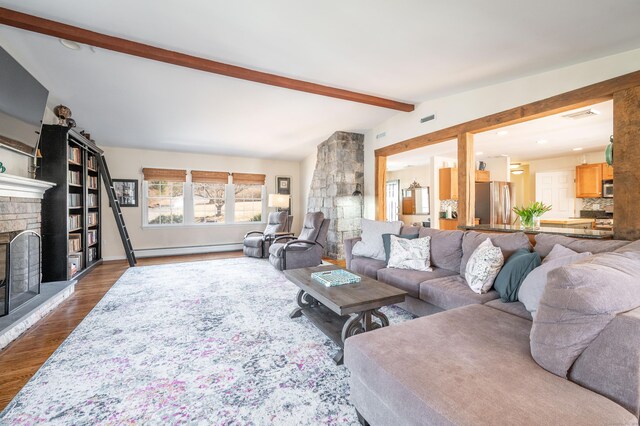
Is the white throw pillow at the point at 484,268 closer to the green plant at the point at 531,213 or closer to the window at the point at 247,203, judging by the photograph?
the green plant at the point at 531,213

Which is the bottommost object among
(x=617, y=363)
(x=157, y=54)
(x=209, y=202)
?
(x=617, y=363)

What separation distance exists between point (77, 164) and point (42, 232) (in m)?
1.37

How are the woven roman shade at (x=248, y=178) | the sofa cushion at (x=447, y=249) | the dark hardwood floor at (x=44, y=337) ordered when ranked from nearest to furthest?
1. the dark hardwood floor at (x=44, y=337)
2. the sofa cushion at (x=447, y=249)
3. the woven roman shade at (x=248, y=178)

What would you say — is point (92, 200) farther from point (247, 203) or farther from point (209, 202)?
point (247, 203)

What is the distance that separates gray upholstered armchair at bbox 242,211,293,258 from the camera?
19.2 feet

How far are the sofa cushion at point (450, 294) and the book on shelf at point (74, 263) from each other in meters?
4.64

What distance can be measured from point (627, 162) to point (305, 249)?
4.05 m

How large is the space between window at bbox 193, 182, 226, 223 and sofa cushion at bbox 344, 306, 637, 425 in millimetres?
6313

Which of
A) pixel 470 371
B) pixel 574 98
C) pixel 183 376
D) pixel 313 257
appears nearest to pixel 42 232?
pixel 183 376

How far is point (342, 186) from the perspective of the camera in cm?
575

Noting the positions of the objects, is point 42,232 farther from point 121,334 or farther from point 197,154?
point 197,154

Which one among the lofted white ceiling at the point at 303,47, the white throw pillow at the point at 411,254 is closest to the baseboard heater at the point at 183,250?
the lofted white ceiling at the point at 303,47

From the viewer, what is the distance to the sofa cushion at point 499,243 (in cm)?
239

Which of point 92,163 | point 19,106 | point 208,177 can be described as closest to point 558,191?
point 208,177
